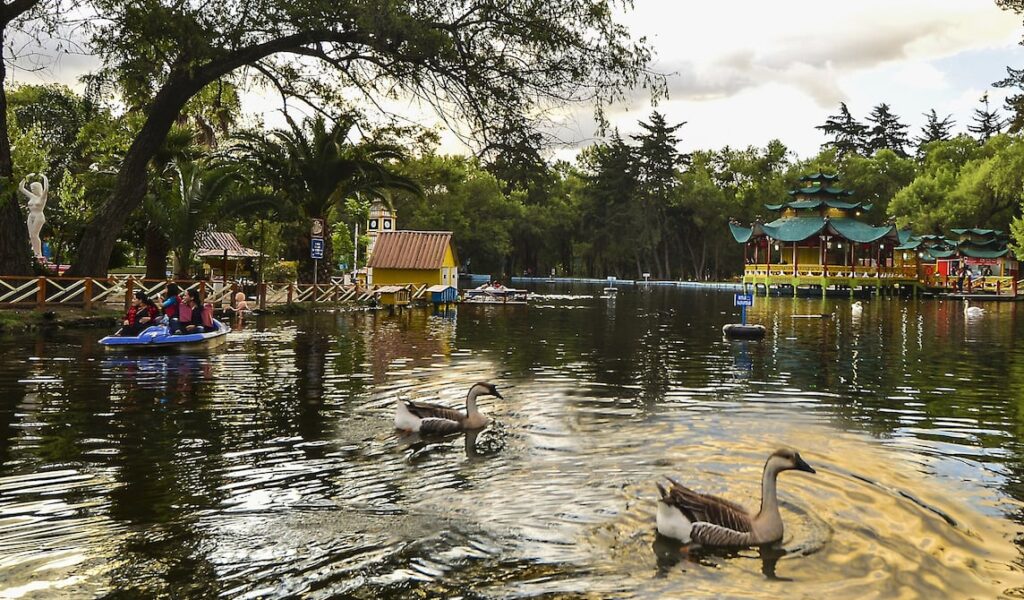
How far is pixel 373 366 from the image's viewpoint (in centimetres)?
1802

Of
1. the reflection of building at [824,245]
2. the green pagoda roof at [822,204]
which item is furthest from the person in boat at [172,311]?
the green pagoda roof at [822,204]

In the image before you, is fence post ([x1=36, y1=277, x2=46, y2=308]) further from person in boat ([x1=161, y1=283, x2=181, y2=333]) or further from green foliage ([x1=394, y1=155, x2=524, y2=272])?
green foliage ([x1=394, y1=155, x2=524, y2=272])

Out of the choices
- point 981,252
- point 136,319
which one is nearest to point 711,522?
point 136,319

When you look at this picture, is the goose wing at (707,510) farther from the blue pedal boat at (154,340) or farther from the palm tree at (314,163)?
the palm tree at (314,163)

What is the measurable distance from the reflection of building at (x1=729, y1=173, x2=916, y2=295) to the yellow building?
104 ft

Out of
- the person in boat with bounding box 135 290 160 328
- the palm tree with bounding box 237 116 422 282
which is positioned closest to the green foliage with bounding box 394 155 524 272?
the palm tree with bounding box 237 116 422 282

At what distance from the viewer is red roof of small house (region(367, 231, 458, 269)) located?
47.5m

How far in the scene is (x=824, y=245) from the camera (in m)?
68.9

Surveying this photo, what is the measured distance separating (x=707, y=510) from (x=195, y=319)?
16959mm

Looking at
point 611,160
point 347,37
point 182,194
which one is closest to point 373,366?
point 347,37

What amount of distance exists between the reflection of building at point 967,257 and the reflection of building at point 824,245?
1.78 metres

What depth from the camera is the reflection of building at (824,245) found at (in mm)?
67438

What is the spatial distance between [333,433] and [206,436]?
5.22 feet

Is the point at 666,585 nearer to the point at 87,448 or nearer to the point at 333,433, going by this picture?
the point at 333,433
